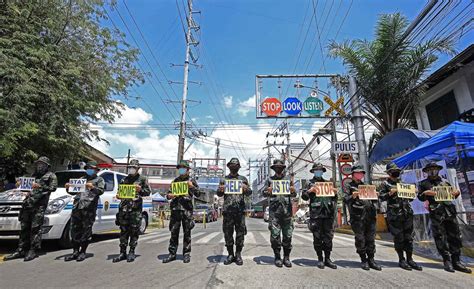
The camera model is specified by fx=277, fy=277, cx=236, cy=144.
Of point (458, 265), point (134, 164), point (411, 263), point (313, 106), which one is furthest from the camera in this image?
point (313, 106)

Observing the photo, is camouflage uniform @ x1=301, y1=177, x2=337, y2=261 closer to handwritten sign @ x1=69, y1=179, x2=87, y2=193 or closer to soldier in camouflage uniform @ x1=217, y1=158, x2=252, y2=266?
soldier in camouflage uniform @ x1=217, y1=158, x2=252, y2=266

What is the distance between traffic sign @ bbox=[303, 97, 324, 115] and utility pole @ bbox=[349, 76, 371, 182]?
1.63 m

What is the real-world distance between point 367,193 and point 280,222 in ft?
5.66

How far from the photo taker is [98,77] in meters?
10.0

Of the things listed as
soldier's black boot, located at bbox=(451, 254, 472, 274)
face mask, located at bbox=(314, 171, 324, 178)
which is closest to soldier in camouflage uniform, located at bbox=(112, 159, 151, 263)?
face mask, located at bbox=(314, 171, 324, 178)

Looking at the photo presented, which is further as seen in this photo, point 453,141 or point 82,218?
point 453,141

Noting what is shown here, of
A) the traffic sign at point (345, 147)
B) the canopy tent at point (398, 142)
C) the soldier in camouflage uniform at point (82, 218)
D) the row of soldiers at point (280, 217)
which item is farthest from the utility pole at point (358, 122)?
the soldier in camouflage uniform at point (82, 218)

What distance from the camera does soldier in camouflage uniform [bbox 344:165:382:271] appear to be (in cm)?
502

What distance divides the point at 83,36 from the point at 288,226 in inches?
380

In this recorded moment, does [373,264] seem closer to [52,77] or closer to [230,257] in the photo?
[230,257]

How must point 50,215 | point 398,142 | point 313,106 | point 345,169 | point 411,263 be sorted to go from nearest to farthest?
point 411,263
point 50,215
point 398,142
point 345,169
point 313,106

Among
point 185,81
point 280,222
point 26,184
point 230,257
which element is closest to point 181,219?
point 230,257

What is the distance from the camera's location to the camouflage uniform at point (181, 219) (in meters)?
5.39

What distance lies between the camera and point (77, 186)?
561 centimetres
